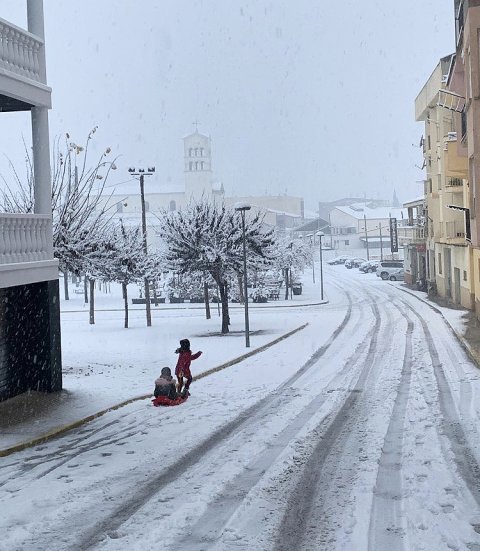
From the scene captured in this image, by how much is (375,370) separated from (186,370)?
230 inches

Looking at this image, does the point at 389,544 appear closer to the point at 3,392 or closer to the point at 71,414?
the point at 71,414

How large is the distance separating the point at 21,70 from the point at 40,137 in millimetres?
1346

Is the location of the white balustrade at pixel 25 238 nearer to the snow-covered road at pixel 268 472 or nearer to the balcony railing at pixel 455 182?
the snow-covered road at pixel 268 472

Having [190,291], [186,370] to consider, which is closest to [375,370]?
[186,370]

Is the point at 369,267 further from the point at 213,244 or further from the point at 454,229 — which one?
the point at 213,244

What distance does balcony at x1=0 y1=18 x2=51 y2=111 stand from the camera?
44.3 ft

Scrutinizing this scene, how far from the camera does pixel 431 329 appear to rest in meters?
29.3

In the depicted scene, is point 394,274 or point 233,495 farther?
point 394,274

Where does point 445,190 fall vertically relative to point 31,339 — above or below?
above

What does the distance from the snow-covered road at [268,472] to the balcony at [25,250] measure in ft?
9.15

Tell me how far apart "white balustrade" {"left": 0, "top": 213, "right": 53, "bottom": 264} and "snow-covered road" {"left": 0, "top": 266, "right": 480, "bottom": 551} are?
311 cm

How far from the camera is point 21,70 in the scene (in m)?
14.1

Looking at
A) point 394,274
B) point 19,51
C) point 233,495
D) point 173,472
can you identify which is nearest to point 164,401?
point 173,472

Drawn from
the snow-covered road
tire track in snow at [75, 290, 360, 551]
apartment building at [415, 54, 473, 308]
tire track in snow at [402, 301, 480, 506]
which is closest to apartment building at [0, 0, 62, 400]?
the snow-covered road
